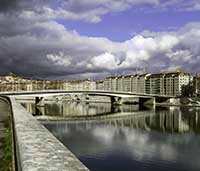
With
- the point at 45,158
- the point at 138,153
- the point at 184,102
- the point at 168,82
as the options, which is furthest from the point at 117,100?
the point at 45,158

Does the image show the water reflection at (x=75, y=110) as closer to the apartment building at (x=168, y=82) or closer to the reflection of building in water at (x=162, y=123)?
the reflection of building in water at (x=162, y=123)

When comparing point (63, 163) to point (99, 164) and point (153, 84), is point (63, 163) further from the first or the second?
point (153, 84)

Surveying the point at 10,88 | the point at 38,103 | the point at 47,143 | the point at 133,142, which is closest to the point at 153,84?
the point at 10,88

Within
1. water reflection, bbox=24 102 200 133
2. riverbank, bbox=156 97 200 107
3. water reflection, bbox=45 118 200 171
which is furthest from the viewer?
riverbank, bbox=156 97 200 107

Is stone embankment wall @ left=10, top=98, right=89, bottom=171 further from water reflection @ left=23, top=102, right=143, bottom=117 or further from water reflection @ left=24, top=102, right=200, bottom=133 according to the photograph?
water reflection @ left=23, top=102, right=143, bottom=117

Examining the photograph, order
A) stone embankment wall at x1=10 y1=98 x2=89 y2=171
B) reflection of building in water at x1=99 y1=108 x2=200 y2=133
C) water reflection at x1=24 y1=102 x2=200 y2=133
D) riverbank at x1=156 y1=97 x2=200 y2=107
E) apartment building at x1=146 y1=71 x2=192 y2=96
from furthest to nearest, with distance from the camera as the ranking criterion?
1. apartment building at x1=146 y1=71 x2=192 y2=96
2. riverbank at x1=156 y1=97 x2=200 y2=107
3. water reflection at x1=24 y1=102 x2=200 y2=133
4. reflection of building in water at x1=99 y1=108 x2=200 y2=133
5. stone embankment wall at x1=10 y1=98 x2=89 y2=171

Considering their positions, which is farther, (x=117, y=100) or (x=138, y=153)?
(x=117, y=100)

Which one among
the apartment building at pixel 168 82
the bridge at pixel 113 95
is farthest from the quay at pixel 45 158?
the apartment building at pixel 168 82

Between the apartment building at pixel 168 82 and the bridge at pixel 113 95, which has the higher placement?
the apartment building at pixel 168 82

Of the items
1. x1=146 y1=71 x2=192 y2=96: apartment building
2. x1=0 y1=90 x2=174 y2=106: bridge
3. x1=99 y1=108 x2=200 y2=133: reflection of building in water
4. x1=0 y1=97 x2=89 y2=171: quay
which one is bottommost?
x1=99 y1=108 x2=200 y2=133: reflection of building in water

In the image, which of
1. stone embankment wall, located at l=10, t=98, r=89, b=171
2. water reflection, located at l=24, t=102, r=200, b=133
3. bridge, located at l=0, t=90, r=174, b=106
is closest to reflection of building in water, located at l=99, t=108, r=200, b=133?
water reflection, located at l=24, t=102, r=200, b=133

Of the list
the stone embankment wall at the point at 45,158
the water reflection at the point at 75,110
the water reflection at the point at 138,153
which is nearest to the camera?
the stone embankment wall at the point at 45,158

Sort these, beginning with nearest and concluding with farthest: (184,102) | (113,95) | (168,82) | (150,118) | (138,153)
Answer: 1. (138,153)
2. (150,118)
3. (113,95)
4. (184,102)
5. (168,82)

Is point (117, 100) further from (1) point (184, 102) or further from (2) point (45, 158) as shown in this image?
(2) point (45, 158)
